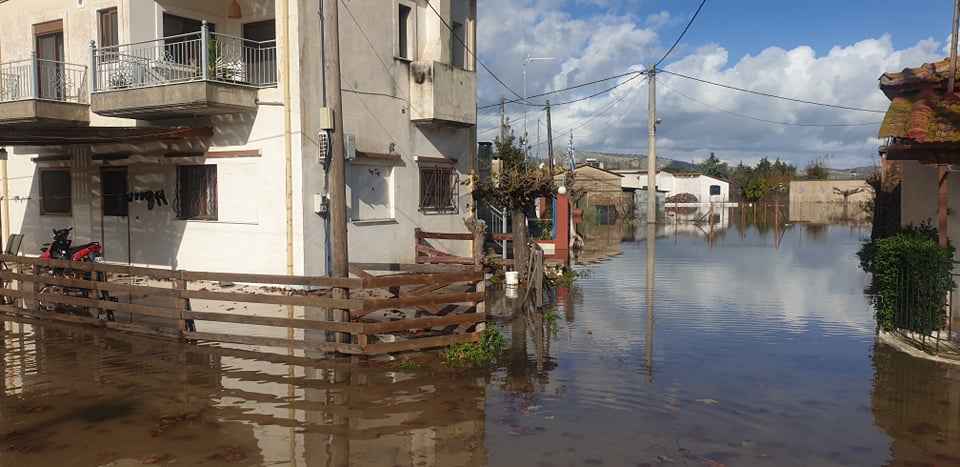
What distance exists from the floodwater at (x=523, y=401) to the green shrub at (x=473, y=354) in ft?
0.85

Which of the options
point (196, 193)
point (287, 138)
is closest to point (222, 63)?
point (287, 138)

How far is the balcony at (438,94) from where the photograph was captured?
60.4 ft

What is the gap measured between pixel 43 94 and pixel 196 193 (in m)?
6.10

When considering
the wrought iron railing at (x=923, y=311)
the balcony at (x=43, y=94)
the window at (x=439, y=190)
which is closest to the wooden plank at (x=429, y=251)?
the window at (x=439, y=190)

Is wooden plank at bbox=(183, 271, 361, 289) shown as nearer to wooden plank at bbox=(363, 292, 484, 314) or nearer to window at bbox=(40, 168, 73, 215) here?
wooden plank at bbox=(363, 292, 484, 314)

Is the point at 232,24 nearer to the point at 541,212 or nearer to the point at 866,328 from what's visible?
the point at 866,328

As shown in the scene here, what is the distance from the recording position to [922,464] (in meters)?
5.99

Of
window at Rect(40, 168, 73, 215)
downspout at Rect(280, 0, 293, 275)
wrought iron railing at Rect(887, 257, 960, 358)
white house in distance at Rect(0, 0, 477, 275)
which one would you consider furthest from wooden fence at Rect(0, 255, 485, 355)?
window at Rect(40, 168, 73, 215)

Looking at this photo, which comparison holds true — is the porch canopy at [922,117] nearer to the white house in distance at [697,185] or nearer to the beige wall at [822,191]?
the beige wall at [822,191]

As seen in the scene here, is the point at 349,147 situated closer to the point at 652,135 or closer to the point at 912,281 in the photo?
the point at 912,281

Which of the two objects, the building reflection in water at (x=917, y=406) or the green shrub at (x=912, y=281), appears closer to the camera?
the building reflection in water at (x=917, y=406)

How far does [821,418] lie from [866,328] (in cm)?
537

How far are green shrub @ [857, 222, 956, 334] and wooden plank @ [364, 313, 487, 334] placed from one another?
5714mm

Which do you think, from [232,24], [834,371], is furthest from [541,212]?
[834,371]
